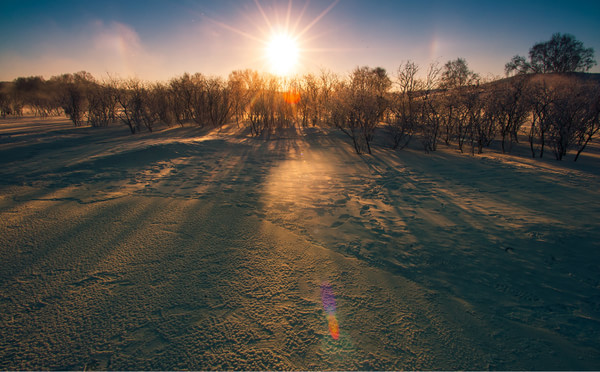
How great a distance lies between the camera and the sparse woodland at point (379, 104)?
10.4 m

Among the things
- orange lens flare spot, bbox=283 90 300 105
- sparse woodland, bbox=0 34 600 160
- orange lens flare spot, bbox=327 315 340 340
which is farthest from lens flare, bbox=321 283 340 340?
orange lens flare spot, bbox=283 90 300 105

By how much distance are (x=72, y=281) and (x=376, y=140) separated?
14.7m

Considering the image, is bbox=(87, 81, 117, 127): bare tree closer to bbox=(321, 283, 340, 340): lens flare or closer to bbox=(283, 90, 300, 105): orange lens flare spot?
bbox=(283, 90, 300, 105): orange lens flare spot

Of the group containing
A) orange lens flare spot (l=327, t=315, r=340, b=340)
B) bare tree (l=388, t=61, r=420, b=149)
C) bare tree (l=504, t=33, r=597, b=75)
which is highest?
bare tree (l=504, t=33, r=597, b=75)

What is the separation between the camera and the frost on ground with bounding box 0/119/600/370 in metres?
1.79

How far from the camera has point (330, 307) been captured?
2211mm

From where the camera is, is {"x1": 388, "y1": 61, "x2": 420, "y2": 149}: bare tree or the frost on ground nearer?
the frost on ground

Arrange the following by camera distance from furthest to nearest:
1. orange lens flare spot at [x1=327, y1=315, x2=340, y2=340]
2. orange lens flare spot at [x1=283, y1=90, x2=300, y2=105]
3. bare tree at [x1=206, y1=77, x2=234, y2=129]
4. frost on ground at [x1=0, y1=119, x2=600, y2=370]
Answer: orange lens flare spot at [x1=283, y1=90, x2=300, y2=105] < bare tree at [x1=206, y1=77, x2=234, y2=129] < orange lens flare spot at [x1=327, y1=315, x2=340, y2=340] < frost on ground at [x1=0, y1=119, x2=600, y2=370]

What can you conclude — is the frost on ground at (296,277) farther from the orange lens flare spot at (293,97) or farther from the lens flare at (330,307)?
the orange lens flare spot at (293,97)

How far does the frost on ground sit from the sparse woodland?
660 cm

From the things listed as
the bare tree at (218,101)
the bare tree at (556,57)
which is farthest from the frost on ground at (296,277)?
the bare tree at (556,57)

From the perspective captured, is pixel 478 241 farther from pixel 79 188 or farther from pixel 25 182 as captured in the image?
pixel 25 182

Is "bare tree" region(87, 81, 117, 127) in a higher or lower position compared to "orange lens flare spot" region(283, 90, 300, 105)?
lower

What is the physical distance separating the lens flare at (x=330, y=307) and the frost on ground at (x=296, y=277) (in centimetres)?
2
